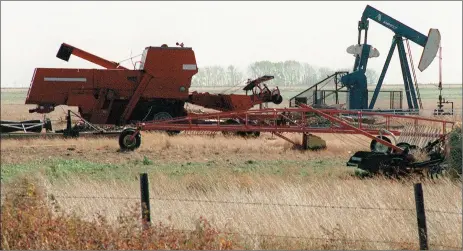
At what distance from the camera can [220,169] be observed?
15.6 m

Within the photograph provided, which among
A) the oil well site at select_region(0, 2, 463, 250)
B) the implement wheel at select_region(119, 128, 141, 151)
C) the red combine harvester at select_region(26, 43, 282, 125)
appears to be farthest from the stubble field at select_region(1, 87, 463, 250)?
the red combine harvester at select_region(26, 43, 282, 125)

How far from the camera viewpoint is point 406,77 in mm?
30078

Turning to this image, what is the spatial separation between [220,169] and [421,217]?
8.08 meters

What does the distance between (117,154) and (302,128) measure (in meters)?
4.65

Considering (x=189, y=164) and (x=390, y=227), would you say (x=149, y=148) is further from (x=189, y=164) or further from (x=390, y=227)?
(x=390, y=227)

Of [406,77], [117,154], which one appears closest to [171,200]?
[117,154]

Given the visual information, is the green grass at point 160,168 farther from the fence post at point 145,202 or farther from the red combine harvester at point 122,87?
the red combine harvester at point 122,87

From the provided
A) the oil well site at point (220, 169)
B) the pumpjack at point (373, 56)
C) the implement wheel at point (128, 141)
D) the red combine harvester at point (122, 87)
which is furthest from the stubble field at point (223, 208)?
the pumpjack at point (373, 56)

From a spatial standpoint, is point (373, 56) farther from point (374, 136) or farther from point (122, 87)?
point (374, 136)

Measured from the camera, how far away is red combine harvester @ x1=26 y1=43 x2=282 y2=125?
22.1 meters

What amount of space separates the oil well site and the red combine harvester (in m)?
0.03

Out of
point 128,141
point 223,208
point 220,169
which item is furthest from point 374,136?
point 223,208

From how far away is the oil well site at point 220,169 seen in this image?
8.37 metres

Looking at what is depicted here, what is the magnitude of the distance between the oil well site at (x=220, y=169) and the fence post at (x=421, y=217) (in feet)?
0.07
